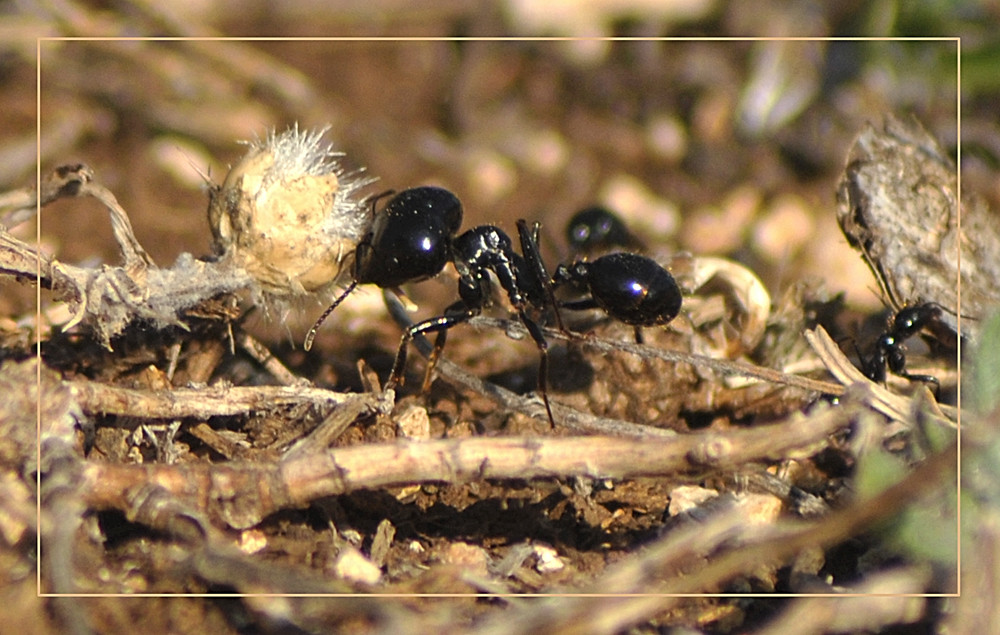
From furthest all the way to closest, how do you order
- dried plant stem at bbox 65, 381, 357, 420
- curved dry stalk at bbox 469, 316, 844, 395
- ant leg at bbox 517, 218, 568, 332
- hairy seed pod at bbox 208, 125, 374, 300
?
ant leg at bbox 517, 218, 568, 332 → hairy seed pod at bbox 208, 125, 374, 300 → curved dry stalk at bbox 469, 316, 844, 395 → dried plant stem at bbox 65, 381, 357, 420

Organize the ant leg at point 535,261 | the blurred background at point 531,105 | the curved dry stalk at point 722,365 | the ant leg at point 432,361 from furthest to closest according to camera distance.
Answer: the blurred background at point 531,105, the ant leg at point 535,261, the ant leg at point 432,361, the curved dry stalk at point 722,365

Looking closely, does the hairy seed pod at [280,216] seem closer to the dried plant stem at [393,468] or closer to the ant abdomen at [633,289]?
the dried plant stem at [393,468]

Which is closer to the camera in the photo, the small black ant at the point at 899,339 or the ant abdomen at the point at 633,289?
the small black ant at the point at 899,339

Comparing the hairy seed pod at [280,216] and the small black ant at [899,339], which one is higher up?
the hairy seed pod at [280,216]

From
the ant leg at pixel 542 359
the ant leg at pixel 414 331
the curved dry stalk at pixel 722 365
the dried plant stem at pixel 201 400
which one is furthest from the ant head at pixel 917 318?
Result: the dried plant stem at pixel 201 400

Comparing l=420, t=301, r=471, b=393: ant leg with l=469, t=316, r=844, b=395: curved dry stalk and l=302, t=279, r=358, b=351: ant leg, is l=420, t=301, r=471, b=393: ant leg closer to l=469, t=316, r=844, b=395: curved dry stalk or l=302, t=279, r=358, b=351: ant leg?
l=302, t=279, r=358, b=351: ant leg

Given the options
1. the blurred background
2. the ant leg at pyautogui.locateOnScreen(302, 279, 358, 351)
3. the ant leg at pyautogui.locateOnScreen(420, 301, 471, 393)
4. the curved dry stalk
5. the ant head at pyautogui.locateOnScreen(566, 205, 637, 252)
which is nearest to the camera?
the curved dry stalk

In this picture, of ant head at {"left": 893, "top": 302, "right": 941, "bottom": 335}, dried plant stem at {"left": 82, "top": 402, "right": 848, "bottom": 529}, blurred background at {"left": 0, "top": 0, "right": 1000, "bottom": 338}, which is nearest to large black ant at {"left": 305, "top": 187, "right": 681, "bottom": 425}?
ant head at {"left": 893, "top": 302, "right": 941, "bottom": 335}
